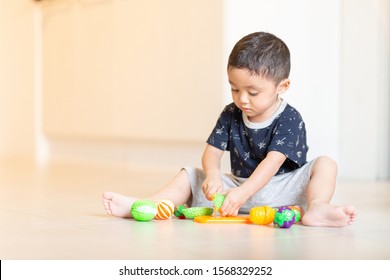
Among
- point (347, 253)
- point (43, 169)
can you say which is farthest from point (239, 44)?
point (43, 169)

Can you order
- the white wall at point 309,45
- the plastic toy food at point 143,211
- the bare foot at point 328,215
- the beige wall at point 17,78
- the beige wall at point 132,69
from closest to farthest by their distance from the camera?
the bare foot at point 328,215, the plastic toy food at point 143,211, the white wall at point 309,45, the beige wall at point 132,69, the beige wall at point 17,78

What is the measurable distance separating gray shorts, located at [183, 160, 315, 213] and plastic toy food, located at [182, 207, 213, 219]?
93 millimetres

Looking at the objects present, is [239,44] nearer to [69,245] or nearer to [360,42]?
[69,245]

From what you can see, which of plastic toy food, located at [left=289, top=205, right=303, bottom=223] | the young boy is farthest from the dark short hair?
plastic toy food, located at [left=289, top=205, right=303, bottom=223]

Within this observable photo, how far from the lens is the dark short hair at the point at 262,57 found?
1512 mm

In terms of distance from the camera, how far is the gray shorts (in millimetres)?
1597

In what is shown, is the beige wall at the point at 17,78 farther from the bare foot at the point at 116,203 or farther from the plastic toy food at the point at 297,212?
the plastic toy food at the point at 297,212

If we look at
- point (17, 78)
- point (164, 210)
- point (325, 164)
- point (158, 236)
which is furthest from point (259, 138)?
point (17, 78)

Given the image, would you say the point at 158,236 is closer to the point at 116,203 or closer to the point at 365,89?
the point at 116,203

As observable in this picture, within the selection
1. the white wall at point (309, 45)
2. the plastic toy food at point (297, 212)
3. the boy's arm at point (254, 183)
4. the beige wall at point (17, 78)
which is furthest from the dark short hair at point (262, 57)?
the beige wall at point (17, 78)

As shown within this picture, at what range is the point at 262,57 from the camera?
1517 mm

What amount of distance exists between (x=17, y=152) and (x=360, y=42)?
7.65ft

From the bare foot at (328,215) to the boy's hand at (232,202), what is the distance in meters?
0.14

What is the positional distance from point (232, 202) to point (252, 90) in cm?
24
